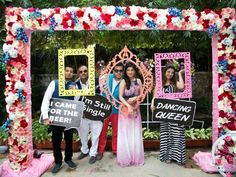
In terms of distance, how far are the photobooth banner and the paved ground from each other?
2.06 ft

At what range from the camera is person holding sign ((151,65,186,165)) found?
4621mm

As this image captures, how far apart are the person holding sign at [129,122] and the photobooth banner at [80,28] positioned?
0.71 metres

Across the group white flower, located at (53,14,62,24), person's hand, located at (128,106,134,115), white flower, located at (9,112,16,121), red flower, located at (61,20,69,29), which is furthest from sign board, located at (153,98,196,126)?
white flower, located at (9,112,16,121)

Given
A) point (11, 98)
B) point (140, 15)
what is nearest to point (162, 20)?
point (140, 15)

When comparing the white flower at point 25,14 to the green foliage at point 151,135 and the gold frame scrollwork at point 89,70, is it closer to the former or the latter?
the gold frame scrollwork at point 89,70

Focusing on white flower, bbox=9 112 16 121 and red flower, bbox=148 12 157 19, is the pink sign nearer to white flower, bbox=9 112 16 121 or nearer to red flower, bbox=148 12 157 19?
red flower, bbox=148 12 157 19

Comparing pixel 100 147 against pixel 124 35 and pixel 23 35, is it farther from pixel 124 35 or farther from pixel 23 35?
pixel 124 35

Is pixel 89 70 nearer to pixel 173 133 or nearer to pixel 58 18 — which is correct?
pixel 58 18

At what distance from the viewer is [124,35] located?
7363mm

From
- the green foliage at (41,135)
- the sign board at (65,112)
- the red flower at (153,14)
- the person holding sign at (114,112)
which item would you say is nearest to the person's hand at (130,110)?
the person holding sign at (114,112)

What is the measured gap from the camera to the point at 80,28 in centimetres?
429

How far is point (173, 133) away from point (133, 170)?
77 centimetres

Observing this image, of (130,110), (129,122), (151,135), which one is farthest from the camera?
(151,135)

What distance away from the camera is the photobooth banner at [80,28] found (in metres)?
4.22
